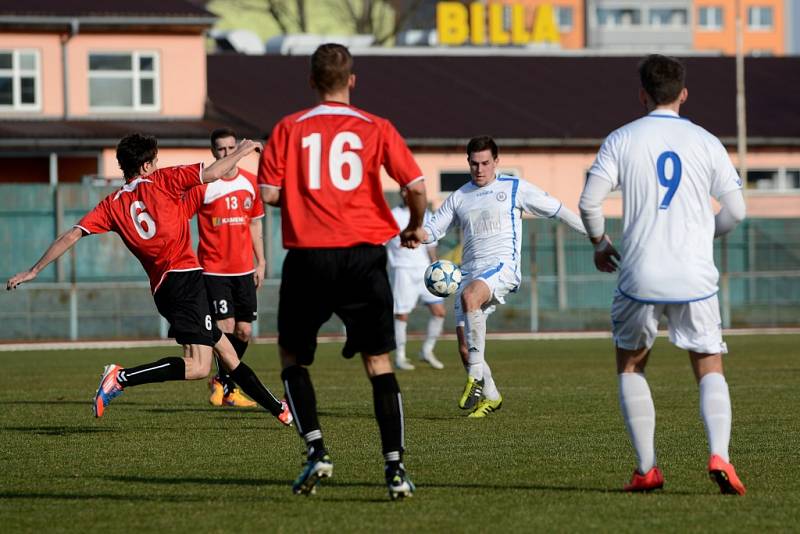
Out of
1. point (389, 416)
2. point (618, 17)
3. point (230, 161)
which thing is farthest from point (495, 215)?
point (618, 17)

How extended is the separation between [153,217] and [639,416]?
4.51 meters

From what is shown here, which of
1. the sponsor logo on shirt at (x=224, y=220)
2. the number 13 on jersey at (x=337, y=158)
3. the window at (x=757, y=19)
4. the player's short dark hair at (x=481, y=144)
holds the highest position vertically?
the window at (x=757, y=19)

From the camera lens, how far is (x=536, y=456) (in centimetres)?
962

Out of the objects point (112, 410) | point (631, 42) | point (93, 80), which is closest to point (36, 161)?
point (93, 80)

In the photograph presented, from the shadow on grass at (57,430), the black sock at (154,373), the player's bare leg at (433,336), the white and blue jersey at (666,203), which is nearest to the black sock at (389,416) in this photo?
the white and blue jersey at (666,203)

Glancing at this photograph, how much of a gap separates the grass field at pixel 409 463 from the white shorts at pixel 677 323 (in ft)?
2.57

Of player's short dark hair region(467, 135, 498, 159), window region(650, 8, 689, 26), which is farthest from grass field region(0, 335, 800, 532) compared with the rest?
window region(650, 8, 689, 26)

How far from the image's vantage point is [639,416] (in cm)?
786

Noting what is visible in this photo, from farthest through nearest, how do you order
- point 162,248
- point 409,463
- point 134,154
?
point 162,248, point 134,154, point 409,463

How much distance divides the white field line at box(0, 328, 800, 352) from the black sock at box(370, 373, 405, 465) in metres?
19.0

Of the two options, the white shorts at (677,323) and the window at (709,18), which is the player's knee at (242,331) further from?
the window at (709,18)

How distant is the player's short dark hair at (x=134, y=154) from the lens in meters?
11.0

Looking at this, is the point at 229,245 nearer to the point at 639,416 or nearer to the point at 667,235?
the point at 639,416

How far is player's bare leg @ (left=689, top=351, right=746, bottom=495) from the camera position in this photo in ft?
25.1
